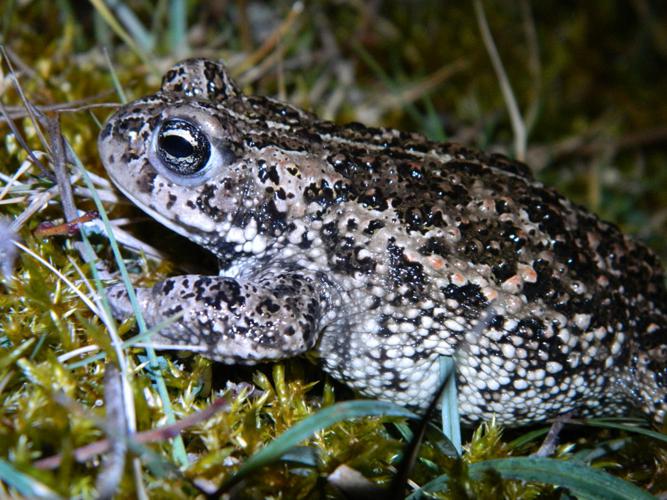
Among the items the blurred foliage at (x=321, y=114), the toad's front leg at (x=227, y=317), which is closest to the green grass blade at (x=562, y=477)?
the blurred foliage at (x=321, y=114)

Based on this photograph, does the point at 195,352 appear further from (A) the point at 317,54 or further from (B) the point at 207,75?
(A) the point at 317,54

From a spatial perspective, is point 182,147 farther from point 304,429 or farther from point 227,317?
point 304,429

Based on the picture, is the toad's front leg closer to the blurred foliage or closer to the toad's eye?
the blurred foliage

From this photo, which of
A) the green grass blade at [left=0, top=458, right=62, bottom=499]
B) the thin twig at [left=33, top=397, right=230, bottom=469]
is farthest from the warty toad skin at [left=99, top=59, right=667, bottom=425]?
the green grass blade at [left=0, top=458, right=62, bottom=499]

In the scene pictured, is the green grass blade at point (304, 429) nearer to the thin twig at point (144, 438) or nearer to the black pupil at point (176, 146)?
the thin twig at point (144, 438)

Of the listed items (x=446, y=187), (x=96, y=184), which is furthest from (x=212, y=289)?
(x=446, y=187)

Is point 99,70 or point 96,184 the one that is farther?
point 99,70

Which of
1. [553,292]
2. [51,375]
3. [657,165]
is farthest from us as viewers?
[657,165]

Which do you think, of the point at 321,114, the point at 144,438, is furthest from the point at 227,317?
the point at 321,114

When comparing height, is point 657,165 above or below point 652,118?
below
